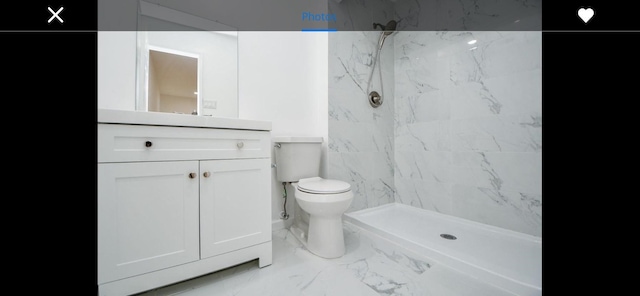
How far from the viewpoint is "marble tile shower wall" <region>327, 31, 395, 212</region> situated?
185 cm

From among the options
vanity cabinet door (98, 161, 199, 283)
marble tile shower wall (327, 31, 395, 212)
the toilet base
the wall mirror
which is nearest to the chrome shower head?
marble tile shower wall (327, 31, 395, 212)

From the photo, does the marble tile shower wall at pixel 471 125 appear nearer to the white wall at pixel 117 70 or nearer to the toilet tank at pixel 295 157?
the toilet tank at pixel 295 157

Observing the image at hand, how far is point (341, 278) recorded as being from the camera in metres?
1.10

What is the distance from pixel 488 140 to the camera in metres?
1.61

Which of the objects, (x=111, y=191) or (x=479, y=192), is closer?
(x=111, y=191)

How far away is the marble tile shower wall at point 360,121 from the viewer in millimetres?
1847

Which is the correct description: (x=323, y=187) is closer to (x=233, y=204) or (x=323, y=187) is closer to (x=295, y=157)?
(x=295, y=157)

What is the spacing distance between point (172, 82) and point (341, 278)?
1.56m

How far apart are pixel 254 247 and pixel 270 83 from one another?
123cm

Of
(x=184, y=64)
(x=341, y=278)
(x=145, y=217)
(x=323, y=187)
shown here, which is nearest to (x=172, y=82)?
(x=184, y=64)

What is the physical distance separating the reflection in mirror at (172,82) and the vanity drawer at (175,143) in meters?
0.59
